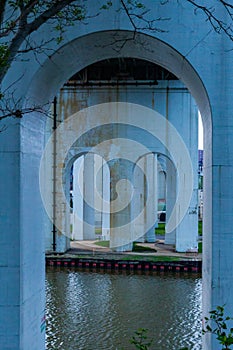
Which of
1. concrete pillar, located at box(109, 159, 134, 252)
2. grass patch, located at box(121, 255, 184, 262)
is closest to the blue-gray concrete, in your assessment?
grass patch, located at box(121, 255, 184, 262)

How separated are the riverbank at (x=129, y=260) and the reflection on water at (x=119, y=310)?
50 cm

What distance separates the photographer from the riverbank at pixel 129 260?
15.1 metres

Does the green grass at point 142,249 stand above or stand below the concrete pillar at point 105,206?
below

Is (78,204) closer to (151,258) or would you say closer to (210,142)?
(151,258)

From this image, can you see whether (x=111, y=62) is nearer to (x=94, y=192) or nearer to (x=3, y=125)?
(x=94, y=192)

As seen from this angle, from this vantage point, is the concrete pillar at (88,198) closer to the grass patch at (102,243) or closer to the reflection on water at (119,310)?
the grass patch at (102,243)

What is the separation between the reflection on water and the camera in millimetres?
8492

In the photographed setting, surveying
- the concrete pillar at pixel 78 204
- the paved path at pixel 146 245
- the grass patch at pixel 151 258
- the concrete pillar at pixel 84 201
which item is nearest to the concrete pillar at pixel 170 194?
the paved path at pixel 146 245

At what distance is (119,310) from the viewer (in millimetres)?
10602

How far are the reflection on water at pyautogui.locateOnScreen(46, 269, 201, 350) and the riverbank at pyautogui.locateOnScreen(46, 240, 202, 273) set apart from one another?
1.64 ft

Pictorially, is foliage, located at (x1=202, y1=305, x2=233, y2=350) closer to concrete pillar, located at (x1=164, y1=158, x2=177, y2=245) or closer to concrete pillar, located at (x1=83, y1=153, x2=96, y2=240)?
concrete pillar, located at (x1=164, y1=158, x2=177, y2=245)

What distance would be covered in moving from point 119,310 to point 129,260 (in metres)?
4.92

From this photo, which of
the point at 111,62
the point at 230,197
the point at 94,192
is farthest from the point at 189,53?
the point at 94,192

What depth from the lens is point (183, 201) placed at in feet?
55.1
